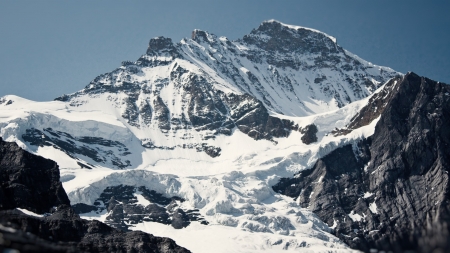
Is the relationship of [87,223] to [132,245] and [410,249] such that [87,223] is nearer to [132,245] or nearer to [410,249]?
[132,245]

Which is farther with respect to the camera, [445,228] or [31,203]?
[31,203]

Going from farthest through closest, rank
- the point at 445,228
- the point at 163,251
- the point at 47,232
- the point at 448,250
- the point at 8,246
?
the point at 163,251 < the point at 47,232 < the point at 8,246 < the point at 445,228 < the point at 448,250

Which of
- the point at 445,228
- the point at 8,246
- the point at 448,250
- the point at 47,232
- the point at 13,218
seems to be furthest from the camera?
the point at 47,232

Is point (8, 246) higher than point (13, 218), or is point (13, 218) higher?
point (13, 218)

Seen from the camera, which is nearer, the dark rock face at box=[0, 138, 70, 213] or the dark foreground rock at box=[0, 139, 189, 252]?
the dark foreground rock at box=[0, 139, 189, 252]

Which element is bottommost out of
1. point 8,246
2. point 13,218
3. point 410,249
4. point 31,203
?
point 8,246

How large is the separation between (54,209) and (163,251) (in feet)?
106

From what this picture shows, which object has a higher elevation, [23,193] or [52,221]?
[23,193]

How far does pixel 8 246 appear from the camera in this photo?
95.3m

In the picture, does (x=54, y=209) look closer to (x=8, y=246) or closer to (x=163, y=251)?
(x=163, y=251)

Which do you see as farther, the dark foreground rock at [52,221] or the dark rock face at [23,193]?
the dark rock face at [23,193]

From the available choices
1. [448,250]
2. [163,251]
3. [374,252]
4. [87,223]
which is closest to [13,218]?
[87,223]

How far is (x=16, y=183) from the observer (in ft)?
627

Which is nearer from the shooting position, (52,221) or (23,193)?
(52,221)
